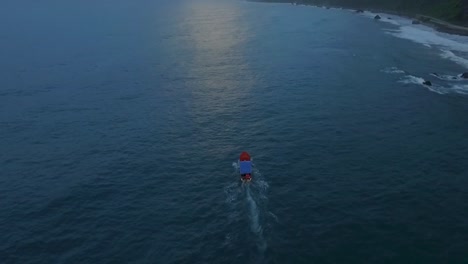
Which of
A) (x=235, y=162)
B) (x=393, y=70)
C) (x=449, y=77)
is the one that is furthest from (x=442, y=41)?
(x=235, y=162)

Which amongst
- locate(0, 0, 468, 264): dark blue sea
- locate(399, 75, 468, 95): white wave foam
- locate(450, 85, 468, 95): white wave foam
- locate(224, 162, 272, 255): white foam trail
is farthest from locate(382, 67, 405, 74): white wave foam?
locate(224, 162, 272, 255): white foam trail

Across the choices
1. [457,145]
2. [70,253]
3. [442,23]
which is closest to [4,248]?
[70,253]

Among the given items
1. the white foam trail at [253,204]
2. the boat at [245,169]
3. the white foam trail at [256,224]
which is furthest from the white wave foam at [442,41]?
the white foam trail at [256,224]

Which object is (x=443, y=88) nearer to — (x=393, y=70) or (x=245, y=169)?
(x=393, y=70)

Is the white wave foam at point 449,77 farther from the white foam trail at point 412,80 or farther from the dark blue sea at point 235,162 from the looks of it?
the white foam trail at point 412,80

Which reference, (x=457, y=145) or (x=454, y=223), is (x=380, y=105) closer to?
(x=457, y=145)

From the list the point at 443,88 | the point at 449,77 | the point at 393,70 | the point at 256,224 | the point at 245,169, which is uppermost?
the point at 393,70

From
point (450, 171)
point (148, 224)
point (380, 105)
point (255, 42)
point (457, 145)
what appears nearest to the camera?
point (148, 224)

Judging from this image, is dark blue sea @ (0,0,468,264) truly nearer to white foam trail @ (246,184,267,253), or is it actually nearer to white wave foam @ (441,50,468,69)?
white foam trail @ (246,184,267,253)
